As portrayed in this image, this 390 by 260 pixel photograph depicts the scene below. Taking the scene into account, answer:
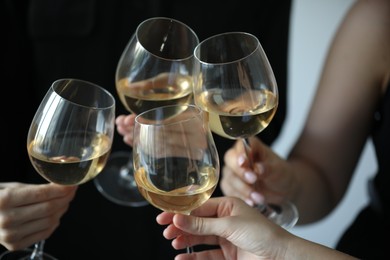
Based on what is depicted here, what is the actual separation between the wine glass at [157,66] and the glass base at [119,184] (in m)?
0.28

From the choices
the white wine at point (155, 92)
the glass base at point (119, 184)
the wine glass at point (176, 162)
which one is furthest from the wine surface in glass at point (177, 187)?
the glass base at point (119, 184)

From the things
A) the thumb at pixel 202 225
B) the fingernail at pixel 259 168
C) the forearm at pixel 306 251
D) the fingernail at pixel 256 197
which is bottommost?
the fingernail at pixel 256 197

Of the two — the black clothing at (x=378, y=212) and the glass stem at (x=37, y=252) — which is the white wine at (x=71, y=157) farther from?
the black clothing at (x=378, y=212)

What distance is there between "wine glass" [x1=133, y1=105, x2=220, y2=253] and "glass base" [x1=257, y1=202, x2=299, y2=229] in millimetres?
335

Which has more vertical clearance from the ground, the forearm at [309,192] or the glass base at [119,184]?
the forearm at [309,192]

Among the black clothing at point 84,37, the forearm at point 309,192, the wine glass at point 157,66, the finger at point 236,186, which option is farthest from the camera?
the black clothing at point 84,37

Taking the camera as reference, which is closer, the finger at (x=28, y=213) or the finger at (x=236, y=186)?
the finger at (x=28, y=213)

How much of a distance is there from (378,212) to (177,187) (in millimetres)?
648

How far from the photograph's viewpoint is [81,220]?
Result: 1196 millimetres

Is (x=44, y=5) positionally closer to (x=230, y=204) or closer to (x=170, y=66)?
(x=170, y=66)

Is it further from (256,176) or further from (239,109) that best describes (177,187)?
(256,176)

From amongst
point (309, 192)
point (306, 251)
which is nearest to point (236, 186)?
point (309, 192)

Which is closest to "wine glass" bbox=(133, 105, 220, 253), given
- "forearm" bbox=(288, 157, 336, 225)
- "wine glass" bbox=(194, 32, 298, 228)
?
"wine glass" bbox=(194, 32, 298, 228)

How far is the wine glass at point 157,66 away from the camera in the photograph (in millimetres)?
931
